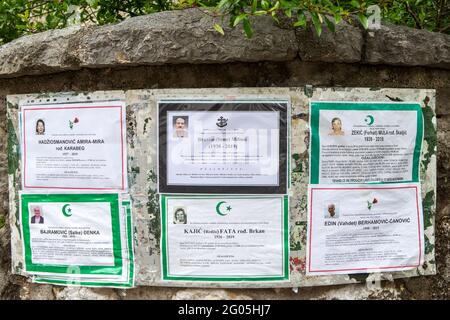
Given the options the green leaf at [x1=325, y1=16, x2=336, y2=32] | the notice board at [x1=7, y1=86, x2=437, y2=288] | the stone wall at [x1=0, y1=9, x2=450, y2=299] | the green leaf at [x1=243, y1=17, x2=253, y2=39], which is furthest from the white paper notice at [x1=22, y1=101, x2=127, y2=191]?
the green leaf at [x1=325, y1=16, x2=336, y2=32]

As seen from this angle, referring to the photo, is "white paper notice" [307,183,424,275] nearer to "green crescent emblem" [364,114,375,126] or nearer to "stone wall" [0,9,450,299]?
"stone wall" [0,9,450,299]

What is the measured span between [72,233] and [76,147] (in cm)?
42

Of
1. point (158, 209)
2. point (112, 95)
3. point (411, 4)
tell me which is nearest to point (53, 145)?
point (112, 95)

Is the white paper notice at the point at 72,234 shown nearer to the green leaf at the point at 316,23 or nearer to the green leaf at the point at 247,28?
the green leaf at the point at 247,28

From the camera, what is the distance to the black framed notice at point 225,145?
2084mm

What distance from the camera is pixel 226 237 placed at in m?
2.13

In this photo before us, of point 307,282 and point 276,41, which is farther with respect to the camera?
point 307,282

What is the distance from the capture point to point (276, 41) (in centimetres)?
202

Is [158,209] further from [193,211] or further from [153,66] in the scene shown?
[153,66]

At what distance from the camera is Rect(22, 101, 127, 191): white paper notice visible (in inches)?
85.0

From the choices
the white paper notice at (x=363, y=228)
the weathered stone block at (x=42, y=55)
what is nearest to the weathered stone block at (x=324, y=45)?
the white paper notice at (x=363, y=228)

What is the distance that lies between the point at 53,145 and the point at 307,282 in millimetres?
1359

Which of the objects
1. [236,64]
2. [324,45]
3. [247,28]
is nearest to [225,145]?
[236,64]

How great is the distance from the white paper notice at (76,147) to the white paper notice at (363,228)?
930 millimetres
